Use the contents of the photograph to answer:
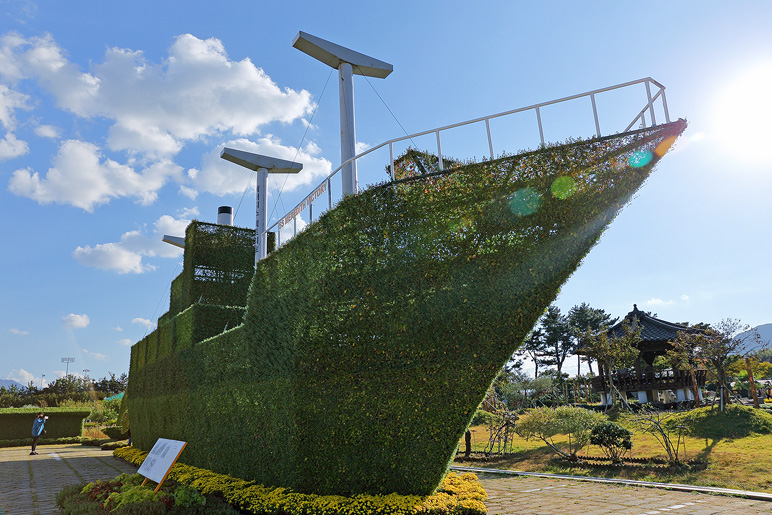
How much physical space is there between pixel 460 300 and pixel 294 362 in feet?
8.64

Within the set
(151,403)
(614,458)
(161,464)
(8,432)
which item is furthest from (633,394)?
(8,432)

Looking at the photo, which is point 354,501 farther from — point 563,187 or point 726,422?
point 726,422

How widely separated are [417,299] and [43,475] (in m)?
12.5

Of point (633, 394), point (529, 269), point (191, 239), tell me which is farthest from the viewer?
point (633, 394)

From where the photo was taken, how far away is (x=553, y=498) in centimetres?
841

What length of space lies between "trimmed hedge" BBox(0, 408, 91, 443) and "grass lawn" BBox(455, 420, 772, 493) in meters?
23.0

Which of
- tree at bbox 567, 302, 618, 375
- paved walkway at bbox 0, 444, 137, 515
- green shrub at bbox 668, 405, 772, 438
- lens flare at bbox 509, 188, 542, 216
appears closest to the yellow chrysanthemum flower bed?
paved walkway at bbox 0, 444, 137, 515

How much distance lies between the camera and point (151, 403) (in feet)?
46.3

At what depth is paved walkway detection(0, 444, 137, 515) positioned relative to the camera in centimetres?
842

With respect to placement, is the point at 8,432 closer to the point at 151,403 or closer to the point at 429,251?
the point at 151,403

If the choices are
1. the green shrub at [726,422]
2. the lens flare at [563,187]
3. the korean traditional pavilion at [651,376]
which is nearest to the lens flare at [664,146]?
the lens flare at [563,187]

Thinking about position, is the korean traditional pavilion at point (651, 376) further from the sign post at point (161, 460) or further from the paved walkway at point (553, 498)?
the sign post at point (161, 460)

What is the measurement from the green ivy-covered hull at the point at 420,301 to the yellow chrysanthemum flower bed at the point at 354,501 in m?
0.24

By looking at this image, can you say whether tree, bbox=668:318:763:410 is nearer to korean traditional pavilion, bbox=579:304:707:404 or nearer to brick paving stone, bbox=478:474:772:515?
korean traditional pavilion, bbox=579:304:707:404
